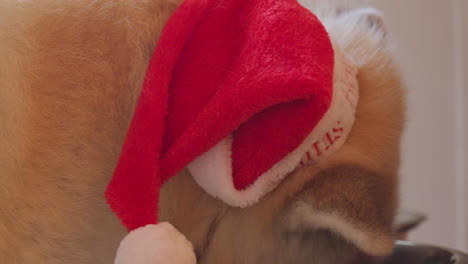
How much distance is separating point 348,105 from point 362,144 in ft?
0.18

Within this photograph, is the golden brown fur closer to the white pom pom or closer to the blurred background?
the white pom pom

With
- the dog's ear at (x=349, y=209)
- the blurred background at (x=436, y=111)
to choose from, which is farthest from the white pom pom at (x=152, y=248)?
the blurred background at (x=436, y=111)

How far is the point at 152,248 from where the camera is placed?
53 cm

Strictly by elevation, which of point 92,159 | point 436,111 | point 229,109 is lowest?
point 436,111

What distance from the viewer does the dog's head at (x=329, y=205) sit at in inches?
22.4

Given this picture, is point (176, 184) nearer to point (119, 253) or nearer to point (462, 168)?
point (119, 253)

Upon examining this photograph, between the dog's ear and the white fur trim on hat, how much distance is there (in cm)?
3

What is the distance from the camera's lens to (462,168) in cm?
169

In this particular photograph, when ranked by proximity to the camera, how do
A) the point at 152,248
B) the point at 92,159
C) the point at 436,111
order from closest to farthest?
1. the point at 152,248
2. the point at 92,159
3. the point at 436,111

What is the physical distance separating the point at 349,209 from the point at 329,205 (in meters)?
0.02

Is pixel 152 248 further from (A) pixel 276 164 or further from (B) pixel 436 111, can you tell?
(B) pixel 436 111

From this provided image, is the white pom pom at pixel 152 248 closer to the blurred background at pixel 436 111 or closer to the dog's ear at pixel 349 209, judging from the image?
the dog's ear at pixel 349 209

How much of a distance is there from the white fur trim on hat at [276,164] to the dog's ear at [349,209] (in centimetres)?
3

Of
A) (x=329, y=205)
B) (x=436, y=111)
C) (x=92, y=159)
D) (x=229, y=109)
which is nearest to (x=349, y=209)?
(x=329, y=205)
